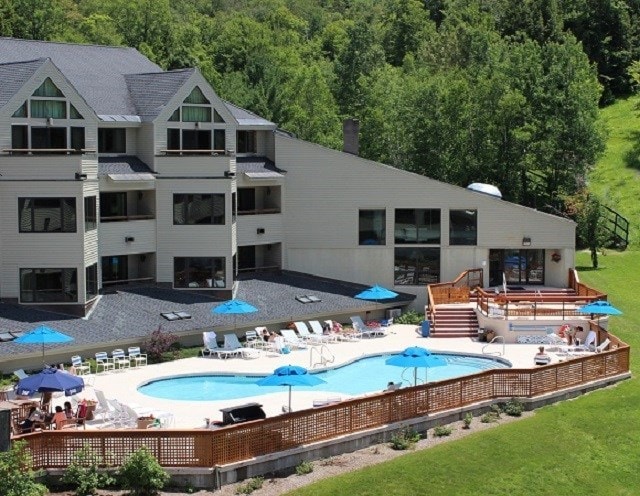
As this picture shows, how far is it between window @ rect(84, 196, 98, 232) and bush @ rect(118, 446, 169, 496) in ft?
59.5

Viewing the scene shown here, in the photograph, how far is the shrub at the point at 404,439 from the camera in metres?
32.4

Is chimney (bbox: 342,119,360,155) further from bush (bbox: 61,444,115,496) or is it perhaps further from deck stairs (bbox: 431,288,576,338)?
bush (bbox: 61,444,115,496)

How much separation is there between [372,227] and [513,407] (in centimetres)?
1918

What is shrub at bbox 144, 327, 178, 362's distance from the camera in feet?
139

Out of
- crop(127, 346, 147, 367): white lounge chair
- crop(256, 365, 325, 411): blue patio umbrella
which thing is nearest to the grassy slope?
crop(256, 365, 325, 411): blue patio umbrella

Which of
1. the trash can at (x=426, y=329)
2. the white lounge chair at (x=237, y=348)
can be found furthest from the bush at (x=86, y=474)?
the trash can at (x=426, y=329)

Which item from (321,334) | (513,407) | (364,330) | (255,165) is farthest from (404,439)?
(255,165)

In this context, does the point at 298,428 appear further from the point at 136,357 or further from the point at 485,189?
the point at 485,189

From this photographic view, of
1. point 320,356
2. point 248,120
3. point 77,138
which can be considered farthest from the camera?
point 248,120

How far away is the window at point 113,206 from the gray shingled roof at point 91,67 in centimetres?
364

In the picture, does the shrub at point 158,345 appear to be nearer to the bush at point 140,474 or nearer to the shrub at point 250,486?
the shrub at point 250,486

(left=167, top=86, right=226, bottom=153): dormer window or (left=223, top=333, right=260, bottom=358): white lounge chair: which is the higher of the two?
(left=167, top=86, right=226, bottom=153): dormer window

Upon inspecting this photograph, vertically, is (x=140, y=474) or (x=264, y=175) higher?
(x=264, y=175)

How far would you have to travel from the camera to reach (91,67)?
2090 inches
